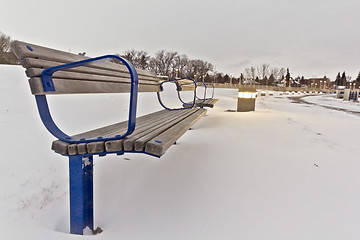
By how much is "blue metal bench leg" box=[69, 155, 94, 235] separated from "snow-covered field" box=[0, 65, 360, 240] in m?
0.09

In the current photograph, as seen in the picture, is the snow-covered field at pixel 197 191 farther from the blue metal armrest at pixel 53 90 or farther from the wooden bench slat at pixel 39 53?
the wooden bench slat at pixel 39 53

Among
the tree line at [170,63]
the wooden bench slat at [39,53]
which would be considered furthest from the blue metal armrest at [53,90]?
the tree line at [170,63]

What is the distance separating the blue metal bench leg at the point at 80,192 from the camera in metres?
1.29

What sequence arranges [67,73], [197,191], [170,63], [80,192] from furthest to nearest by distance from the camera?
[170,63], [197,191], [67,73], [80,192]

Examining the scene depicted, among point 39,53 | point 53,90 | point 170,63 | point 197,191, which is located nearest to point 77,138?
point 53,90

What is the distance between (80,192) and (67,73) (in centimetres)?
83

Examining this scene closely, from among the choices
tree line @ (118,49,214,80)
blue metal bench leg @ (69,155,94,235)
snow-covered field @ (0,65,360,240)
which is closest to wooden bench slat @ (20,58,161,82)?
blue metal bench leg @ (69,155,94,235)

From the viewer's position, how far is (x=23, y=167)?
2221 millimetres

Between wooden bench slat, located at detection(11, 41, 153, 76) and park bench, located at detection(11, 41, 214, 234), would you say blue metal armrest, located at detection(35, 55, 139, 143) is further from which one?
wooden bench slat, located at detection(11, 41, 153, 76)

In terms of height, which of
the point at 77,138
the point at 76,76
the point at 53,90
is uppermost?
the point at 76,76

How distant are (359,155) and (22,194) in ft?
13.5

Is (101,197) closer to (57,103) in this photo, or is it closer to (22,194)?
(22,194)

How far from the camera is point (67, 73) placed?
Result: 1511 mm

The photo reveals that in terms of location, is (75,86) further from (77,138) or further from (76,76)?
(77,138)
